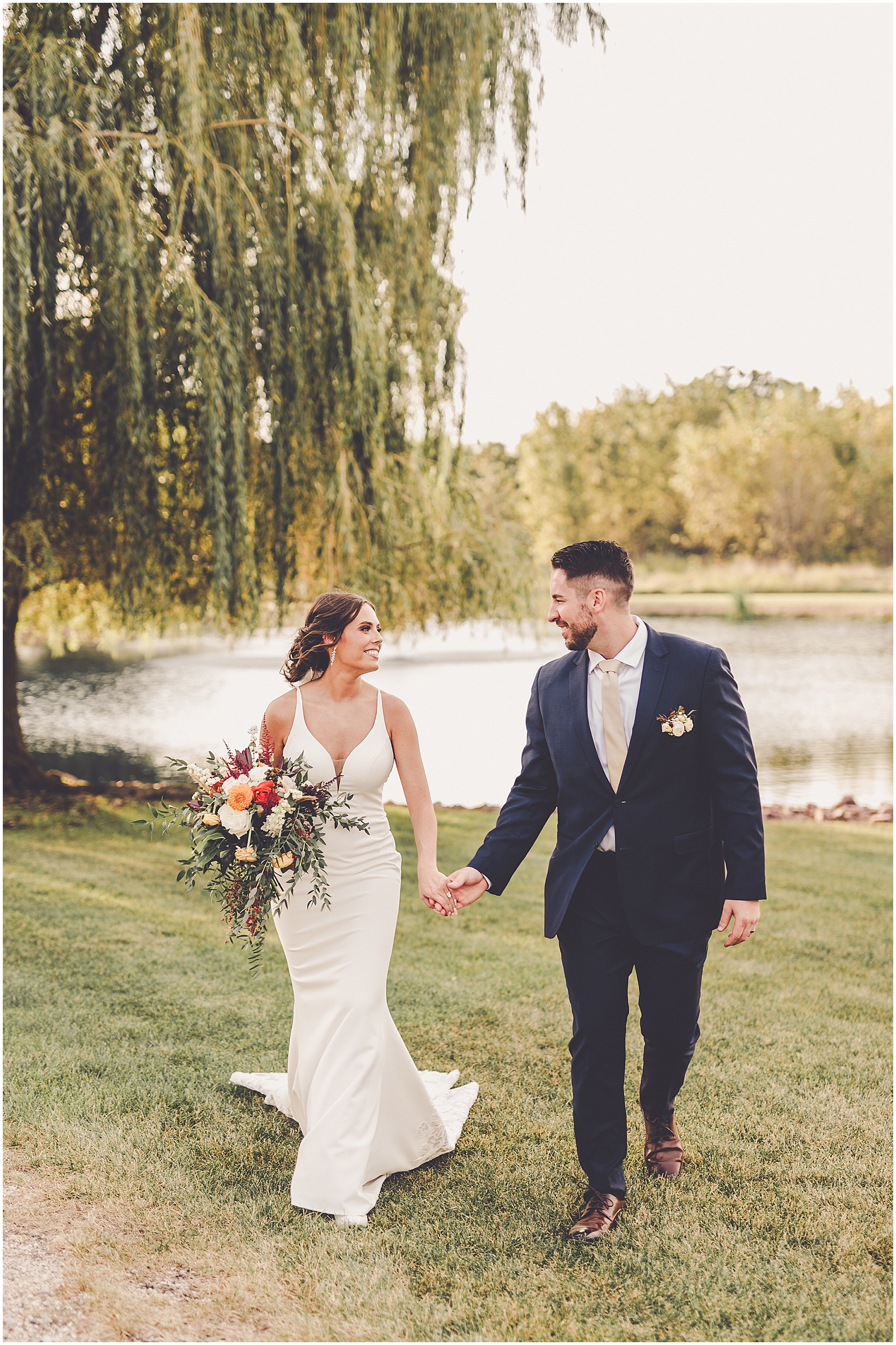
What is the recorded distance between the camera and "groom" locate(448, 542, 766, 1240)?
3186mm

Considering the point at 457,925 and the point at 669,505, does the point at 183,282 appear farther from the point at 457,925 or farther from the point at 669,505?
the point at 669,505

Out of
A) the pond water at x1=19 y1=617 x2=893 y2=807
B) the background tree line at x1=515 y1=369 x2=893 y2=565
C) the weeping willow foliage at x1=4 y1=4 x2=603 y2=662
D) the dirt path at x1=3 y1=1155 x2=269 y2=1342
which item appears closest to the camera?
the dirt path at x1=3 y1=1155 x2=269 y2=1342

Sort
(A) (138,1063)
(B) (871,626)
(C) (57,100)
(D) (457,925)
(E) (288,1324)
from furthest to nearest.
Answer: (B) (871,626) < (D) (457,925) < (C) (57,100) < (A) (138,1063) < (E) (288,1324)

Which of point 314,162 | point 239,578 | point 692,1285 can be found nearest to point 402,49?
point 314,162

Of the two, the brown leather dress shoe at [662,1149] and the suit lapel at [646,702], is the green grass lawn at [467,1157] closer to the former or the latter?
the brown leather dress shoe at [662,1149]

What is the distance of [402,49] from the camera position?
7879mm

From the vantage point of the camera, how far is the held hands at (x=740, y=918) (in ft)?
10.2

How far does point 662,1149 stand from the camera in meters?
3.54

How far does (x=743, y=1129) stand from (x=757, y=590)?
39.0 meters

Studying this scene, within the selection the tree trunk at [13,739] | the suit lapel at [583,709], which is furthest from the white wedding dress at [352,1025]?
the tree trunk at [13,739]

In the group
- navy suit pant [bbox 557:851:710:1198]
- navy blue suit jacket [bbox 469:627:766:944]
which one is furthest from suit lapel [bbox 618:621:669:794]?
navy suit pant [bbox 557:851:710:1198]

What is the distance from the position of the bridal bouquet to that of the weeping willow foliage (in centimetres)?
390

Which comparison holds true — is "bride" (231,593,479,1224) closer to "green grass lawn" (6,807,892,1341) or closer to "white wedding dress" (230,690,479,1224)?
"white wedding dress" (230,690,479,1224)

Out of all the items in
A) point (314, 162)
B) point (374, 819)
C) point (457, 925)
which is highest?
point (314, 162)
